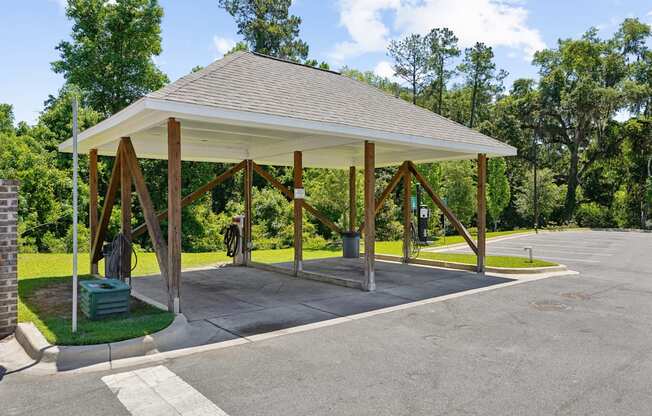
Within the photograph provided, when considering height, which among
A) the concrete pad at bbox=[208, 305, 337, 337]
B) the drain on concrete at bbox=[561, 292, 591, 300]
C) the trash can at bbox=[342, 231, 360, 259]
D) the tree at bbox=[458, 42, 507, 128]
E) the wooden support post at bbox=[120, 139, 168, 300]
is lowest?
the drain on concrete at bbox=[561, 292, 591, 300]

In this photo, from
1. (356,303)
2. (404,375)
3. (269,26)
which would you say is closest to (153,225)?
(356,303)

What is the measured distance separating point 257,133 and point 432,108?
132ft

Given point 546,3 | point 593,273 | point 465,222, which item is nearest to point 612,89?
point 465,222

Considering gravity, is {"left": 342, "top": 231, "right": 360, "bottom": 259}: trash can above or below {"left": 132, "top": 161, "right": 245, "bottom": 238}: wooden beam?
below

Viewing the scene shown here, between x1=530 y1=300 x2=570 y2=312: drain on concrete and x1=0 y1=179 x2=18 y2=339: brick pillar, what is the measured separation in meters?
8.35

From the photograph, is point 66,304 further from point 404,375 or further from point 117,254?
point 404,375

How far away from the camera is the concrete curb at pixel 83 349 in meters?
5.31

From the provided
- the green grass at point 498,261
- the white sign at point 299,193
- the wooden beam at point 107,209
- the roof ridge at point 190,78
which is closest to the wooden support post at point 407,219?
the green grass at point 498,261

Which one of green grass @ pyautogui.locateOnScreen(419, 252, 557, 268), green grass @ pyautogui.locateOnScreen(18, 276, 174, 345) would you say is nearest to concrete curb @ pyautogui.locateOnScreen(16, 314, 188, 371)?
green grass @ pyautogui.locateOnScreen(18, 276, 174, 345)

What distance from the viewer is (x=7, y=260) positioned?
6.36 metres

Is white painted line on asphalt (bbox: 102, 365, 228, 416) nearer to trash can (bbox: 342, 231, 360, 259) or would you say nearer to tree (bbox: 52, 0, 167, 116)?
trash can (bbox: 342, 231, 360, 259)

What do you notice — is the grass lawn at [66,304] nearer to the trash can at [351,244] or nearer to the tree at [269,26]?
the trash can at [351,244]

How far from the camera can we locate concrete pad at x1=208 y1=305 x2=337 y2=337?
6883 mm

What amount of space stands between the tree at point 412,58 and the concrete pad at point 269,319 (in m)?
40.5
